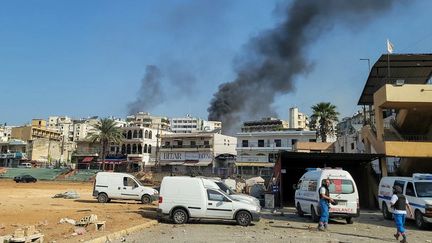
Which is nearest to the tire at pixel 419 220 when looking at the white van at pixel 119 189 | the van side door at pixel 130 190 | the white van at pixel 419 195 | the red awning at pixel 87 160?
the white van at pixel 419 195

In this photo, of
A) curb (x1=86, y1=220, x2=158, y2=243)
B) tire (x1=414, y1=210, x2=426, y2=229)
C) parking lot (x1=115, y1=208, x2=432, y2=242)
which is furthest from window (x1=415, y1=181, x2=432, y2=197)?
curb (x1=86, y1=220, x2=158, y2=243)

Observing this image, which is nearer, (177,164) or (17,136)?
(177,164)

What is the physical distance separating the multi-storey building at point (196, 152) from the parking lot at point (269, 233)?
62072 mm

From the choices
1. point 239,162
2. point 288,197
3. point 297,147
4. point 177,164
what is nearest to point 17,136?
point 177,164

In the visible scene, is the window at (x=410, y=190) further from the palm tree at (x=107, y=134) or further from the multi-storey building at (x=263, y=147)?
the palm tree at (x=107, y=134)

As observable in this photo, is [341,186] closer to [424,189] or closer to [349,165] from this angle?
[424,189]

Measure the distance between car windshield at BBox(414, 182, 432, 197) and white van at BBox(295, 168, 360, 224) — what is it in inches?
99.2

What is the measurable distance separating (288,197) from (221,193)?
20.9 metres

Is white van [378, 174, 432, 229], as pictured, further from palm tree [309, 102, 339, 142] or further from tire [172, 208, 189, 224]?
palm tree [309, 102, 339, 142]

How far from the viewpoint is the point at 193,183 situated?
58.1 feet

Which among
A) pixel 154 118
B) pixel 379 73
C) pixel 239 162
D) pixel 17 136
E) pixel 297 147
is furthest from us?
pixel 154 118

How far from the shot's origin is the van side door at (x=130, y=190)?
96.2 feet

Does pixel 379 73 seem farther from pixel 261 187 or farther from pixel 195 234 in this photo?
pixel 195 234

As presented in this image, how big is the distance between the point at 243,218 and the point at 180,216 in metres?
2.53
